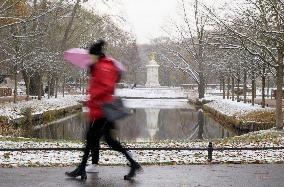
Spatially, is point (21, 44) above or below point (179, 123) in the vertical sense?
above

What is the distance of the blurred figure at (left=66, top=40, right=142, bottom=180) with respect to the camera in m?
6.99

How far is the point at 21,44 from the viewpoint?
1300 inches

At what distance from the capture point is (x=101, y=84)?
276 inches

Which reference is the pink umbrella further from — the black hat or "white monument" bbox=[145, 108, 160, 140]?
"white monument" bbox=[145, 108, 160, 140]

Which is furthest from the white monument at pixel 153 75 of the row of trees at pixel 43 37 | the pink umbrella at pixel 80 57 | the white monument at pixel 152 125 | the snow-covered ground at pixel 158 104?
the pink umbrella at pixel 80 57

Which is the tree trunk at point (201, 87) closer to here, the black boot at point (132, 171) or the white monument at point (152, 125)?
the white monument at point (152, 125)

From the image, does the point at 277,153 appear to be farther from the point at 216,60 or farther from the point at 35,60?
the point at 216,60

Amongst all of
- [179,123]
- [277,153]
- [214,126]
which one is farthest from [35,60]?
[277,153]

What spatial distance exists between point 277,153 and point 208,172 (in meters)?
3.24

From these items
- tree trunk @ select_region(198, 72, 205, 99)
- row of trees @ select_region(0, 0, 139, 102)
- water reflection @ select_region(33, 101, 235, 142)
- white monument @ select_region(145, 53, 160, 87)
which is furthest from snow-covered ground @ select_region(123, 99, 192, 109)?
white monument @ select_region(145, 53, 160, 87)

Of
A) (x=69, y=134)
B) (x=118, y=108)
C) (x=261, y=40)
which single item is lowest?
(x=69, y=134)

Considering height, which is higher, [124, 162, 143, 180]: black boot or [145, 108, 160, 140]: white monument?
[124, 162, 143, 180]: black boot

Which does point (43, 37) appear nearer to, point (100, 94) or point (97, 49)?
point (97, 49)

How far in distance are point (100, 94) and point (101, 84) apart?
0.15 meters
